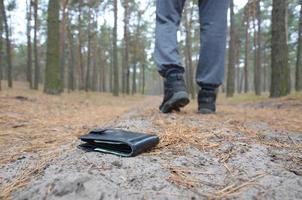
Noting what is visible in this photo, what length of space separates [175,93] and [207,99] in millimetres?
430

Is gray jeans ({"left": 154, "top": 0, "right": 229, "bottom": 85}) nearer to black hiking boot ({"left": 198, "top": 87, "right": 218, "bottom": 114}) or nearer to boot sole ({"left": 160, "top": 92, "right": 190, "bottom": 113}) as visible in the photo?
black hiking boot ({"left": 198, "top": 87, "right": 218, "bottom": 114})

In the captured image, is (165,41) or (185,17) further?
(185,17)

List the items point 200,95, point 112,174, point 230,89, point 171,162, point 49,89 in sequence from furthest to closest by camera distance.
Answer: point 230,89 < point 49,89 < point 200,95 < point 171,162 < point 112,174

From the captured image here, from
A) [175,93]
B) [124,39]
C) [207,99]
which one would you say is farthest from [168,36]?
[124,39]

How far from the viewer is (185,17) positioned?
21734 mm

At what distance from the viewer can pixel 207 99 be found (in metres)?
2.85

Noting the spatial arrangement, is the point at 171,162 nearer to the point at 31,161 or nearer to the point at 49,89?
the point at 31,161

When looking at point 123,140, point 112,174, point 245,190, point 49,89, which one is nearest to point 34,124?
point 123,140

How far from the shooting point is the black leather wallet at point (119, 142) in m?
1.30

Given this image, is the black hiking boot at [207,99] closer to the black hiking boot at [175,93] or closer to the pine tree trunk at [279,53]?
the black hiking boot at [175,93]

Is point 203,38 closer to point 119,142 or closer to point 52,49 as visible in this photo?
point 119,142

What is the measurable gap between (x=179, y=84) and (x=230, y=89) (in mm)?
13683

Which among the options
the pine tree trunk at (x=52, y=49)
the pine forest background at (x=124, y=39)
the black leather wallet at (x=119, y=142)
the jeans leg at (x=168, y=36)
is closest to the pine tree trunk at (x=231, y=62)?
the pine forest background at (x=124, y=39)

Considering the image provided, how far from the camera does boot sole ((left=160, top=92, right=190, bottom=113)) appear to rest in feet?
8.31
